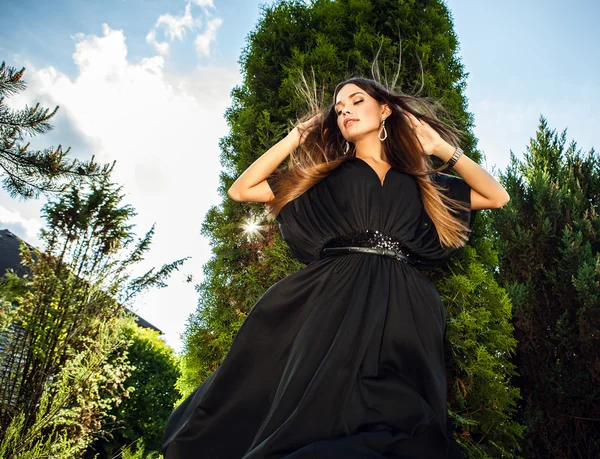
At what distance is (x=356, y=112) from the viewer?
2.58 metres

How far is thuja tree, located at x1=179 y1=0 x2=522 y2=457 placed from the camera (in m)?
3.08

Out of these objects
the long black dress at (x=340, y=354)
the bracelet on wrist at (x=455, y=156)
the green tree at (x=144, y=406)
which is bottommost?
the green tree at (x=144, y=406)

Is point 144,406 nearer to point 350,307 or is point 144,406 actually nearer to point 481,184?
point 350,307

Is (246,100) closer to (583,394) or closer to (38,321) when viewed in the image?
(38,321)

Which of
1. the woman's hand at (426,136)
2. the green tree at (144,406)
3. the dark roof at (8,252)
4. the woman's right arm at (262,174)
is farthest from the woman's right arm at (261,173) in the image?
the dark roof at (8,252)

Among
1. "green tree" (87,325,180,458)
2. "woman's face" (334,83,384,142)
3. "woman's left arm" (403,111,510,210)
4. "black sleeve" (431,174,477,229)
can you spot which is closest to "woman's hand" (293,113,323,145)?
"woman's face" (334,83,384,142)

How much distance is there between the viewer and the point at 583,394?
457 centimetres

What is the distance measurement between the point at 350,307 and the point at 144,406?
Result: 6.70 metres

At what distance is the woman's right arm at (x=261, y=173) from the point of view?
8.04ft

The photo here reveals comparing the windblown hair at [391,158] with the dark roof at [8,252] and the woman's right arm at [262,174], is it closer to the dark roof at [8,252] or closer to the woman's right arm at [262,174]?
the woman's right arm at [262,174]

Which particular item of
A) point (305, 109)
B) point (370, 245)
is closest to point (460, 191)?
point (370, 245)

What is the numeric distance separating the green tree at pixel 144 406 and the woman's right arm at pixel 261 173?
206 inches

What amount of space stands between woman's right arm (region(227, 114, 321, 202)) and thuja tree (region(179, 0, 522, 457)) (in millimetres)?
1023

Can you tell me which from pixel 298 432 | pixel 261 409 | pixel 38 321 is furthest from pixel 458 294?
pixel 38 321
